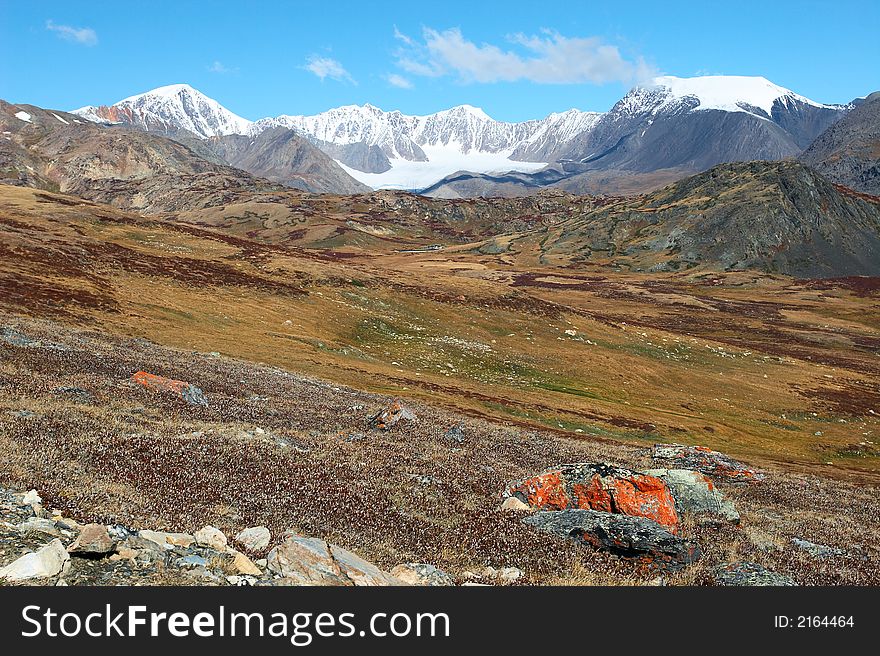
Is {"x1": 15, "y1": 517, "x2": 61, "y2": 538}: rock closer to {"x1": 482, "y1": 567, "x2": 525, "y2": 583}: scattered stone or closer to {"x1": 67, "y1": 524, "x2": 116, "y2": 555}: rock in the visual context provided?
{"x1": 67, "y1": 524, "x2": 116, "y2": 555}: rock

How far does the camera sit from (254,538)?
31.6ft

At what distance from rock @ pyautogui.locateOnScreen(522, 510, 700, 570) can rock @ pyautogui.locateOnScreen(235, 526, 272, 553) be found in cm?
711

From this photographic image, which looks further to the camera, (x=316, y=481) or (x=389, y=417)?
(x=389, y=417)

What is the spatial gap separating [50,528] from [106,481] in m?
2.99

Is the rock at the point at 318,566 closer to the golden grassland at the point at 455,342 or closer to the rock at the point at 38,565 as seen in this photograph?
the rock at the point at 38,565

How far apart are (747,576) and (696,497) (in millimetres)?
7216

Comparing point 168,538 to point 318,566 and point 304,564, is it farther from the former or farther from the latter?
point 318,566

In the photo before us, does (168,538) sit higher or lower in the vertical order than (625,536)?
higher

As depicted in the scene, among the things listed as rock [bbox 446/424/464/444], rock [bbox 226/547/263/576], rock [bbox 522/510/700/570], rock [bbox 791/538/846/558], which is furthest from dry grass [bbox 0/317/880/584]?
rock [bbox 226/547/263/576]

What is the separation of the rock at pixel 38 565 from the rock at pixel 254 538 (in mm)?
2817

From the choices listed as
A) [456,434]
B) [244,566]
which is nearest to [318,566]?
[244,566]

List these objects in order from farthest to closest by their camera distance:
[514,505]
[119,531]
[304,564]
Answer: [514,505] < [304,564] < [119,531]

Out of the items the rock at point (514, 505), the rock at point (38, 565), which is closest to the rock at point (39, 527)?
the rock at point (38, 565)

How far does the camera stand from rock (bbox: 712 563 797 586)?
11.8 m
